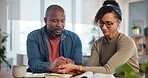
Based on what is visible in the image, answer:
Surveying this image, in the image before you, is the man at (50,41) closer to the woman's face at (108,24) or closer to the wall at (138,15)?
the woman's face at (108,24)

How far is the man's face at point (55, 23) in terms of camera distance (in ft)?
7.72

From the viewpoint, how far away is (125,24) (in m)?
9.39

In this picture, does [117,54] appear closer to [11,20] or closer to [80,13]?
[11,20]

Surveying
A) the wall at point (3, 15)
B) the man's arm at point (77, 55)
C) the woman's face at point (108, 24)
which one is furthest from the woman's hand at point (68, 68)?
the wall at point (3, 15)

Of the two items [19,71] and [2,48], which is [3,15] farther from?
[19,71]

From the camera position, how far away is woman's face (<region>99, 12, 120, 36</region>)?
2133 millimetres

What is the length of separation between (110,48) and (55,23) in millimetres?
504

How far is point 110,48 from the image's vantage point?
7.25 ft

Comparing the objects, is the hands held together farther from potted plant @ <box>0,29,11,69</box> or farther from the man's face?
potted plant @ <box>0,29,11,69</box>

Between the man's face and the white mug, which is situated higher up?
the man's face

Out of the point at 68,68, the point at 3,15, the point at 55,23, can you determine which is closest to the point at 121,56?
the point at 68,68

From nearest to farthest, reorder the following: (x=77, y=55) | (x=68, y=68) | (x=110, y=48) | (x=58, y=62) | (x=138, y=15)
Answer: (x=68, y=68)
(x=58, y=62)
(x=110, y=48)
(x=77, y=55)
(x=138, y=15)

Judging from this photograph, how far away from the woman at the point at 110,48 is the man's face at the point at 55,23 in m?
0.32

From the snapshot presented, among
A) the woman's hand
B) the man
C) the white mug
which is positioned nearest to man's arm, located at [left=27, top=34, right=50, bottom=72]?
the man
